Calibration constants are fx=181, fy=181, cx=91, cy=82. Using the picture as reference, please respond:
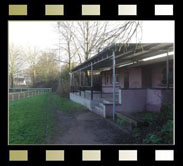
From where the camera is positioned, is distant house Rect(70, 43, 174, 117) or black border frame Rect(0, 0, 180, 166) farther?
distant house Rect(70, 43, 174, 117)

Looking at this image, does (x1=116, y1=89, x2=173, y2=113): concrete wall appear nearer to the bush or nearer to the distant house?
the distant house

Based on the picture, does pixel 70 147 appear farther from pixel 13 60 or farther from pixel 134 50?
pixel 13 60

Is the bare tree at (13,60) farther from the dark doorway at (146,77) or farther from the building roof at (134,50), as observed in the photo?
the dark doorway at (146,77)

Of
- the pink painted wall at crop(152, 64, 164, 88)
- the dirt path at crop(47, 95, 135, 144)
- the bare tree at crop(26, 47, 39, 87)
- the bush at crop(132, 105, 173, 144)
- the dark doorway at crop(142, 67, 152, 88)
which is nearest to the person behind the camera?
the bush at crop(132, 105, 173, 144)

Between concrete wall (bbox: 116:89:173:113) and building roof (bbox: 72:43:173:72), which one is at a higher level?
building roof (bbox: 72:43:173:72)

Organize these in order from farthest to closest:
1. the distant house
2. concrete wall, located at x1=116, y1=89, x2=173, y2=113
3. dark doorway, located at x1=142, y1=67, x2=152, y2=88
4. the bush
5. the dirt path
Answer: dark doorway, located at x1=142, y1=67, x2=152, y2=88 → concrete wall, located at x1=116, y1=89, x2=173, y2=113 → the distant house → the dirt path → the bush

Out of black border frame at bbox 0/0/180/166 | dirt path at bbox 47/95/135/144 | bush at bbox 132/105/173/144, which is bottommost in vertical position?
dirt path at bbox 47/95/135/144

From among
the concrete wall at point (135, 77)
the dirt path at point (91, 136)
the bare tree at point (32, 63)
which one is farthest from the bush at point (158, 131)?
the bare tree at point (32, 63)

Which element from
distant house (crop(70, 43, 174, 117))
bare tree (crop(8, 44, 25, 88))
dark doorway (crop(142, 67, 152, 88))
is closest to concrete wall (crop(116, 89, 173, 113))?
distant house (crop(70, 43, 174, 117))

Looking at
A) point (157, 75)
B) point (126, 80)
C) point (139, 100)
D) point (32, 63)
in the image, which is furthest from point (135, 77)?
point (32, 63)

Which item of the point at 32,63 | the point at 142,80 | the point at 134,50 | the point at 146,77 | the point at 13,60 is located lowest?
the point at 142,80
